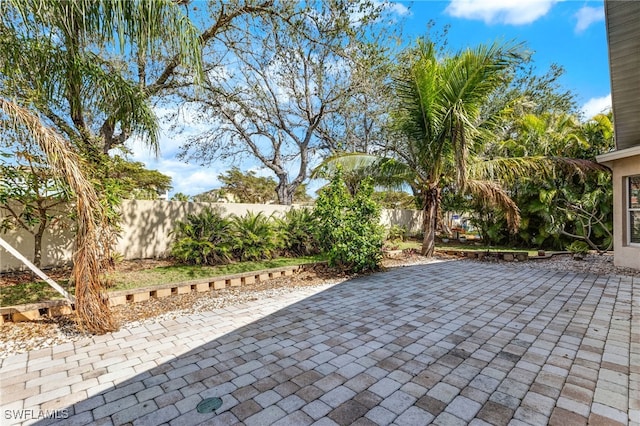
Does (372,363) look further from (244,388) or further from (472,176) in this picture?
(472,176)

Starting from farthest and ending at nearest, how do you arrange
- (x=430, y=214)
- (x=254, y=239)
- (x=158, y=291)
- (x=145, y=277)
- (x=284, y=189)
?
1. (x=284, y=189)
2. (x=430, y=214)
3. (x=254, y=239)
4. (x=145, y=277)
5. (x=158, y=291)

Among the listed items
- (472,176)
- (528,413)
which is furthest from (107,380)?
(472,176)

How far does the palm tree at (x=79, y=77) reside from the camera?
342cm

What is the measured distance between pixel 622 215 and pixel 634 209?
0.80ft

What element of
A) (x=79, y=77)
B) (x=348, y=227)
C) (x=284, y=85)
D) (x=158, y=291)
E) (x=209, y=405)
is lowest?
(x=209, y=405)

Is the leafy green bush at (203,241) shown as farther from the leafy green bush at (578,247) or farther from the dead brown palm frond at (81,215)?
the leafy green bush at (578,247)

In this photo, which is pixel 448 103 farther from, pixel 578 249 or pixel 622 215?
pixel 578 249

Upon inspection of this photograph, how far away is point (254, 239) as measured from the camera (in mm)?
7402

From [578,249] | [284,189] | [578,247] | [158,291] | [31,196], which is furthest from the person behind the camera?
[284,189]

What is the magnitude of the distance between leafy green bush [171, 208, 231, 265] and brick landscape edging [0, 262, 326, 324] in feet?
3.75

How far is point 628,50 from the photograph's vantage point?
16.5ft

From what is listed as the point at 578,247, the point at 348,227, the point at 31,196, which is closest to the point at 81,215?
the point at 31,196

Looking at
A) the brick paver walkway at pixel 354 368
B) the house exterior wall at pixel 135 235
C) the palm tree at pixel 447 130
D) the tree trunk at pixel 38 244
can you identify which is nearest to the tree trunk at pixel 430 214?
the palm tree at pixel 447 130

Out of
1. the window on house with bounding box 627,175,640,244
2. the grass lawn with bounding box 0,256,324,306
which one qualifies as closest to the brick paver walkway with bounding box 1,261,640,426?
the grass lawn with bounding box 0,256,324,306
